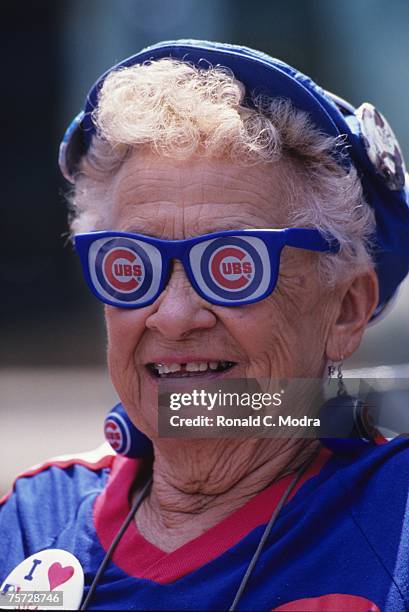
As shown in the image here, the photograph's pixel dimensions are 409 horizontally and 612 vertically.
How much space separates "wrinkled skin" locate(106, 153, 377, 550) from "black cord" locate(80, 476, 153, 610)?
1.6 inches

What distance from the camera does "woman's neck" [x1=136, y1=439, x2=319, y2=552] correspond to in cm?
178

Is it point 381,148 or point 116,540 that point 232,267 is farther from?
point 116,540

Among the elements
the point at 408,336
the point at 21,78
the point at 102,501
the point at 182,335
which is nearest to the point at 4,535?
the point at 102,501

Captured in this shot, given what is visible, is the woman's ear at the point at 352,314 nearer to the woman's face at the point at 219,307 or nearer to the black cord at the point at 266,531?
the woman's face at the point at 219,307

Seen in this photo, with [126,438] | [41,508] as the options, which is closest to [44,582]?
[41,508]

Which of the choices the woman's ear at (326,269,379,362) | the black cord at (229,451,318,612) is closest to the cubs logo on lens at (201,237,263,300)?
the woman's ear at (326,269,379,362)

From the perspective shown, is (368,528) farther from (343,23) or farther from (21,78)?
(21,78)

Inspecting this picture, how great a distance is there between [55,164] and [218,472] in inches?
205

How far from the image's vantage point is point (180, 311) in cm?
170

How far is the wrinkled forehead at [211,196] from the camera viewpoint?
1.71 meters

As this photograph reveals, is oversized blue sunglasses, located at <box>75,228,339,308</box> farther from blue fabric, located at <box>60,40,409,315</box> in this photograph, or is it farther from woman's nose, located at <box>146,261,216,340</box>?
blue fabric, located at <box>60,40,409,315</box>

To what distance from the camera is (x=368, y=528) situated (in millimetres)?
1564

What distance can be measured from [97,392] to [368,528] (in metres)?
4.65

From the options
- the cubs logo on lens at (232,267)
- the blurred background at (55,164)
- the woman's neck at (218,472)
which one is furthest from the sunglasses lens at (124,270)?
the blurred background at (55,164)
